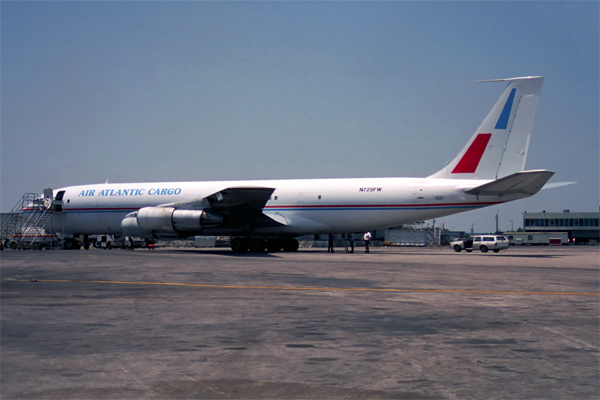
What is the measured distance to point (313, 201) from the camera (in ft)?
95.7

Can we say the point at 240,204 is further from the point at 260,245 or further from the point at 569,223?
the point at 569,223

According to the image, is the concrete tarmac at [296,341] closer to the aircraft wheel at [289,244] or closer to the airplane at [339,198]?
the airplane at [339,198]

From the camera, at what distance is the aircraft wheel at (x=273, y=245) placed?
30859 millimetres

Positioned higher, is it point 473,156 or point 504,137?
point 504,137

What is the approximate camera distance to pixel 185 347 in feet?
19.4

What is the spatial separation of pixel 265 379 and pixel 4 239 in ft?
112

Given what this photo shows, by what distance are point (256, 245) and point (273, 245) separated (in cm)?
265

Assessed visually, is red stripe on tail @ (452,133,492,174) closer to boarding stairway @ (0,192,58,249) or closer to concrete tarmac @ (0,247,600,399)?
concrete tarmac @ (0,247,600,399)

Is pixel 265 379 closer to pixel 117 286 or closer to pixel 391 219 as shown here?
pixel 117 286

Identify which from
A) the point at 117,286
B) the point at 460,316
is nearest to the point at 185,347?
the point at 460,316

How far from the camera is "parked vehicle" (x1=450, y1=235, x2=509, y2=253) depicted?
128 ft

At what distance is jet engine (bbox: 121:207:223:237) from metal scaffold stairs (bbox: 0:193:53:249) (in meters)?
8.87

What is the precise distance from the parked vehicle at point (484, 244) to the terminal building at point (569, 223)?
79.4m

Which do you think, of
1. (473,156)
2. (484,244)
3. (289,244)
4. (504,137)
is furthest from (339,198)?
(484,244)
